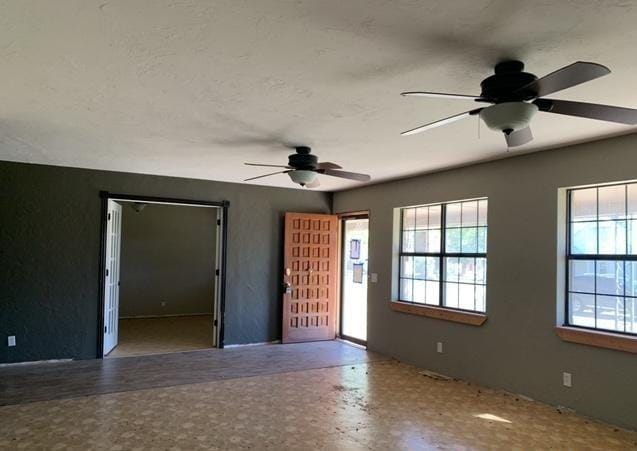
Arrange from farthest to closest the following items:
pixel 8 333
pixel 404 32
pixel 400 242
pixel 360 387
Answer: pixel 400 242 → pixel 8 333 → pixel 360 387 → pixel 404 32

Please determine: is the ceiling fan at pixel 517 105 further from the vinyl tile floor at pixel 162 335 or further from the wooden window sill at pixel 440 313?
the vinyl tile floor at pixel 162 335

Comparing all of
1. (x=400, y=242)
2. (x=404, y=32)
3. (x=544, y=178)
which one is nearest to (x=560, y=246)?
(x=544, y=178)

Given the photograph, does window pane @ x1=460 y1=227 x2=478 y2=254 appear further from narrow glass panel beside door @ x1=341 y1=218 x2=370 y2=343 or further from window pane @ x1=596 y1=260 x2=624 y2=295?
narrow glass panel beside door @ x1=341 y1=218 x2=370 y2=343

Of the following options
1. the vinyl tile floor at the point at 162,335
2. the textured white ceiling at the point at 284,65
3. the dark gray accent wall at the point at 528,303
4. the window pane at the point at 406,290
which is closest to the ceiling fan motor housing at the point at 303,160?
the textured white ceiling at the point at 284,65

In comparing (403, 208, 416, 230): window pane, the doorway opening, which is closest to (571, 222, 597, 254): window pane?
(403, 208, 416, 230): window pane

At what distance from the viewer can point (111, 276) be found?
20.0 feet

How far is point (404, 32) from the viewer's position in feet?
6.71

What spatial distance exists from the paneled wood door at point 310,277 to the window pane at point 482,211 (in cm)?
264

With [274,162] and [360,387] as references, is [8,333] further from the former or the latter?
[360,387]

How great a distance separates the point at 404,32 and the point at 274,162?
3173 millimetres

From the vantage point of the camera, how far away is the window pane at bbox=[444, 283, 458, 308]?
5.25 meters

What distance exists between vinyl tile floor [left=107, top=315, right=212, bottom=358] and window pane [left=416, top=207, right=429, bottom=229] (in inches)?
136

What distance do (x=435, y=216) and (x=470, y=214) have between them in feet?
1.74

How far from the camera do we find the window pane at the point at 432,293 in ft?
18.0
